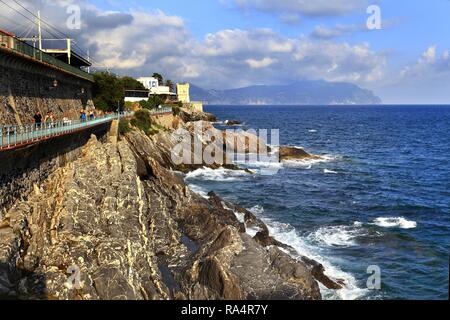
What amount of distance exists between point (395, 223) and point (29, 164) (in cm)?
3056

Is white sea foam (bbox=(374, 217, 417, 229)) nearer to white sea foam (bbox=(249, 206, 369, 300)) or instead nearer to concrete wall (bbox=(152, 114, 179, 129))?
white sea foam (bbox=(249, 206, 369, 300))

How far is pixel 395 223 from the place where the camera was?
38000 mm

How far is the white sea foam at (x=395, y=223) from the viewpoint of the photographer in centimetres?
3716

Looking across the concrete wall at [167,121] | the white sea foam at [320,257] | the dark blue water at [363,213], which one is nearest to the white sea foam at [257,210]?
the dark blue water at [363,213]

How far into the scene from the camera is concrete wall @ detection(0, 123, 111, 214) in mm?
21734

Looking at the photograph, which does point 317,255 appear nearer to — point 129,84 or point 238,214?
point 238,214

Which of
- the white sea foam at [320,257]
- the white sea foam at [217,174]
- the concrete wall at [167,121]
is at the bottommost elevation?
the white sea foam at [320,257]

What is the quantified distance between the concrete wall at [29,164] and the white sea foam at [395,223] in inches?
1080

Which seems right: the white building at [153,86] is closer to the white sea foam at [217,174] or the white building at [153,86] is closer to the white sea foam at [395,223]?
the white sea foam at [217,174]

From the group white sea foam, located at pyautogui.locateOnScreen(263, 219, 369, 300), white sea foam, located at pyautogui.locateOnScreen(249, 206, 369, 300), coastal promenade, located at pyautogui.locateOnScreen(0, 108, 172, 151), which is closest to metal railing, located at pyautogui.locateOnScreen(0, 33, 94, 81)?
coastal promenade, located at pyautogui.locateOnScreen(0, 108, 172, 151)

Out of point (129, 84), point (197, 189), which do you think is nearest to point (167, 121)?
point (129, 84)

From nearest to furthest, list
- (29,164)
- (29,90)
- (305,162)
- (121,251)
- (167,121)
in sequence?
(121,251)
(29,164)
(29,90)
(305,162)
(167,121)

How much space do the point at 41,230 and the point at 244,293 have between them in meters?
11.3

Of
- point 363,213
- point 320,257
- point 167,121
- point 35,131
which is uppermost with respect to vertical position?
point 167,121
